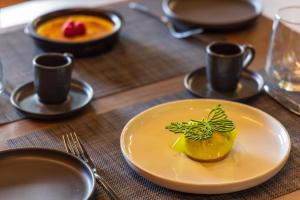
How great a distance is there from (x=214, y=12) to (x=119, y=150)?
0.71 m

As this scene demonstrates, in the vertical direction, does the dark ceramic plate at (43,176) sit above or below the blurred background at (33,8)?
above

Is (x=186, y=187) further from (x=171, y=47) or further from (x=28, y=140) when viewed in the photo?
(x=171, y=47)

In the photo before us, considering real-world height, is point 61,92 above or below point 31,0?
above

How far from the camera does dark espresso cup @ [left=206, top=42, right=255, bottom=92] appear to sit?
4.20 ft

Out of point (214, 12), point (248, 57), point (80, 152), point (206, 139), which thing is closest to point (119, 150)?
point (80, 152)

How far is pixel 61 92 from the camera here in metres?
1.26

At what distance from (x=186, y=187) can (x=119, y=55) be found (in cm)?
61

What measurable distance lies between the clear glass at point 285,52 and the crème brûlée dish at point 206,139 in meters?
0.32

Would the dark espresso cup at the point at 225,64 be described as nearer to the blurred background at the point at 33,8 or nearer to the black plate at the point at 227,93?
the black plate at the point at 227,93

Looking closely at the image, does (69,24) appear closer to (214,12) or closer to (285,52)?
(214,12)

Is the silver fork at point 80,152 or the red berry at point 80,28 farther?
the red berry at point 80,28

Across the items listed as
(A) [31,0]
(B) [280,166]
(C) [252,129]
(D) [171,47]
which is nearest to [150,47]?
(D) [171,47]

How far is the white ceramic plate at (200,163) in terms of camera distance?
39.4 inches

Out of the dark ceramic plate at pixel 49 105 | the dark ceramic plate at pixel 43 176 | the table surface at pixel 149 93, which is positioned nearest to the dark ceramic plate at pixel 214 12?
the table surface at pixel 149 93
